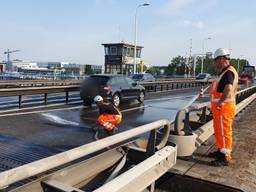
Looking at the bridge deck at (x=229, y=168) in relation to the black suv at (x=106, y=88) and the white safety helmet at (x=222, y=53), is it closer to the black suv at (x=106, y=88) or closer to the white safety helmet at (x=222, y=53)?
the white safety helmet at (x=222, y=53)

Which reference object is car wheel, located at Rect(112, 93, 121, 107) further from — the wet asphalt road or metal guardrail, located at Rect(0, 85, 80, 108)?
metal guardrail, located at Rect(0, 85, 80, 108)

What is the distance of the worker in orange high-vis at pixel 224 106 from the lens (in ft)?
Result: 15.4

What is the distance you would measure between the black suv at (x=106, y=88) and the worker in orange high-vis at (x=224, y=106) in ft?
29.1

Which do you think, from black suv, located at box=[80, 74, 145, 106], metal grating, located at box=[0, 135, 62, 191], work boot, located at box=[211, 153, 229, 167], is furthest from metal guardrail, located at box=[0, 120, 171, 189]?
black suv, located at box=[80, 74, 145, 106]

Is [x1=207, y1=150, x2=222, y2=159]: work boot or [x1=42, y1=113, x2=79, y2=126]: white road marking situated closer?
[x1=207, y1=150, x2=222, y2=159]: work boot

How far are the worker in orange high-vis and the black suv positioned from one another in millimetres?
8873

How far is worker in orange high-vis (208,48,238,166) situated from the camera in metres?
4.69

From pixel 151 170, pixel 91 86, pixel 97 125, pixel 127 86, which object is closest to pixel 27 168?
pixel 151 170

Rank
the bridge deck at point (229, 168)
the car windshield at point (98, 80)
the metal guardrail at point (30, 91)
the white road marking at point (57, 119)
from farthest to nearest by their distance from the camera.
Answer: the car windshield at point (98, 80) → the metal guardrail at point (30, 91) → the white road marking at point (57, 119) → the bridge deck at point (229, 168)

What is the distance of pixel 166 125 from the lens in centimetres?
439

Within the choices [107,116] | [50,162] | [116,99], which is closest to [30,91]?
[116,99]

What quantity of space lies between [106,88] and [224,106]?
921cm

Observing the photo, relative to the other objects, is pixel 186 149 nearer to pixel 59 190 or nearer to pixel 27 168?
pixel 59 190

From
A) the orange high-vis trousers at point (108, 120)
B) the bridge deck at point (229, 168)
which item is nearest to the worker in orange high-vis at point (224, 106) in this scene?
the bridge deck at point (229, 168)
